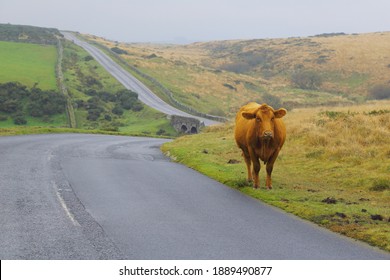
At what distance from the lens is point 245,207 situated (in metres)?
13.0

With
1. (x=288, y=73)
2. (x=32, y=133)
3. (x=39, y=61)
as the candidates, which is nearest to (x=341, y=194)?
(x=32, y=133)

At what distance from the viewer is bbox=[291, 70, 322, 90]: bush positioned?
11356 cm

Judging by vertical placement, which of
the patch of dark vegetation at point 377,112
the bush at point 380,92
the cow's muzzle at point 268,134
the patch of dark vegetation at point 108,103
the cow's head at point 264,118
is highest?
the cow's head at point 264,118

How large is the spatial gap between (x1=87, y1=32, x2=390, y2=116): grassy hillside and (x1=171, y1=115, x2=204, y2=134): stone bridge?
1817 cm

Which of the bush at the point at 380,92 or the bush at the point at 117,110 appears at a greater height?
the bush at the point at 380,92

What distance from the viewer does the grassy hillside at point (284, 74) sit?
93.8m

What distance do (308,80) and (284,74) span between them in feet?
48.8

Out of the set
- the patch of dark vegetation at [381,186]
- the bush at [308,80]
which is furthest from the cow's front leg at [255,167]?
the bush at [308,80]

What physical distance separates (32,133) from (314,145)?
80.2 ft

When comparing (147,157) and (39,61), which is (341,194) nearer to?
(147,157)

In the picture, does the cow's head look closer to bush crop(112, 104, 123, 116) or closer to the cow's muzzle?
the cow's muzzle

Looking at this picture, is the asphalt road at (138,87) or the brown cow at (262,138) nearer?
the brown cow at (262,138)

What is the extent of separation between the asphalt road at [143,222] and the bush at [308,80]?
9967 cm

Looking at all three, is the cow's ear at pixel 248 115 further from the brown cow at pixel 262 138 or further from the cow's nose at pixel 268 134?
the cow's nose at pixel 268 134
